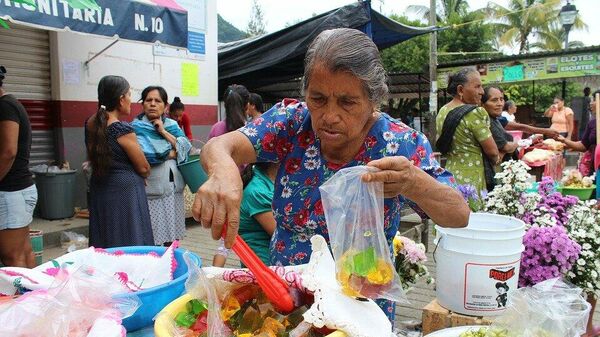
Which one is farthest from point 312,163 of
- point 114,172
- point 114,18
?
point 114,18

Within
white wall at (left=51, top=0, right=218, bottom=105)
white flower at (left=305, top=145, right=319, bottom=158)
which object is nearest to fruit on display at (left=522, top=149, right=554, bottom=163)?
white wall at (left=51, top=0, right=218, bottom=105)

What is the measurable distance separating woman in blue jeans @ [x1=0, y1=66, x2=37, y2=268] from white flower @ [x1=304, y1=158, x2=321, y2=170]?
2.73m

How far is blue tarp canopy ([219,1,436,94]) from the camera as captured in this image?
6.27m

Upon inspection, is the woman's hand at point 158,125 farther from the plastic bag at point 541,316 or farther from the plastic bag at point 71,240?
the plastic bag at point 541,316

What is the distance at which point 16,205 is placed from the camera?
142 inches

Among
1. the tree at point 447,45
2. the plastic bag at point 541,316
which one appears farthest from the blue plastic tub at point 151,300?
the tree at point 447,45

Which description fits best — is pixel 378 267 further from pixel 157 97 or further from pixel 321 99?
pixel 157 97

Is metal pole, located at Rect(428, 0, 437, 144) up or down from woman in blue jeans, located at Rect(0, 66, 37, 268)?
up

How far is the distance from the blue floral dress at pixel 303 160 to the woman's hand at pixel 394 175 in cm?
21

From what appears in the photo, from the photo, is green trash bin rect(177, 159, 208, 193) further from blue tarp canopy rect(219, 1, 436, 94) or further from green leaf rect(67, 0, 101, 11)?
blue tarp canopy rect(219, 1, 436, 94)

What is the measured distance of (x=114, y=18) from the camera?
4805mm

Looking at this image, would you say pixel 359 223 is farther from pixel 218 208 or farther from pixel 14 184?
pixel 14 184

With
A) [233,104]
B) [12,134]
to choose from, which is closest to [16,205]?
[12,134]

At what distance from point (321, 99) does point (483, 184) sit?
3.18 m
